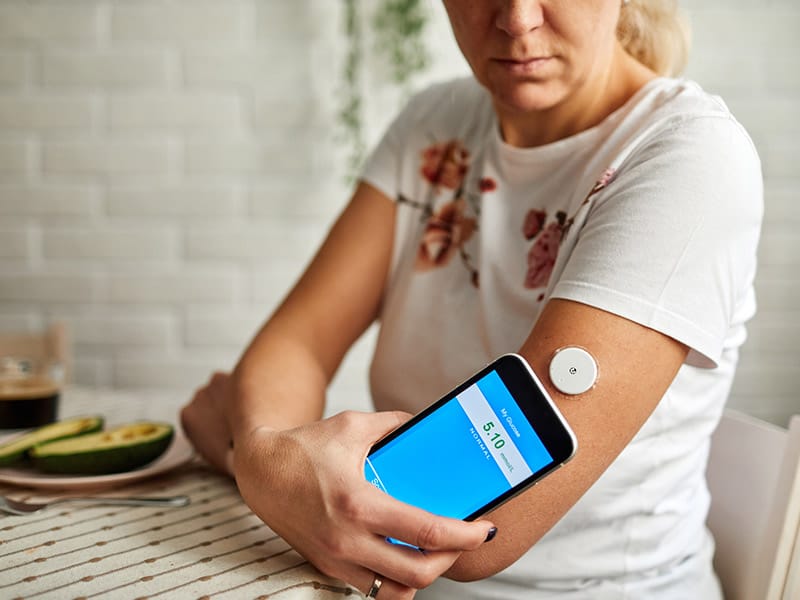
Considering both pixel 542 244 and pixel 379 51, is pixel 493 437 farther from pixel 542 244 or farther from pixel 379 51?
pixel 379 51

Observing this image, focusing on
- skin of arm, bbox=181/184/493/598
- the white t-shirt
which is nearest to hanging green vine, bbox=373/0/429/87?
the white t-shirt

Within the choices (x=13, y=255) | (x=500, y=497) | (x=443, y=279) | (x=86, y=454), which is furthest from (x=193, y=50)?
(x=500, y=497)

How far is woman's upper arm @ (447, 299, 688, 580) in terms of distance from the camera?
635 mm

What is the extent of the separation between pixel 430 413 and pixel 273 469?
138 mm

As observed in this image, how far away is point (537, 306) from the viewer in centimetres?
86

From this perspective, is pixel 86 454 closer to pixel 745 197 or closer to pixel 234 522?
pixel 234 522

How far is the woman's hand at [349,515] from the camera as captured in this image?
1.86 feet

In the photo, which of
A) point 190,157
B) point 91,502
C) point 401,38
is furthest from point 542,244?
point 190,157

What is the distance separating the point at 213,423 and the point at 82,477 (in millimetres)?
147

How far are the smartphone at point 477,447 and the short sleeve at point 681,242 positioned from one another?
0.12 meters

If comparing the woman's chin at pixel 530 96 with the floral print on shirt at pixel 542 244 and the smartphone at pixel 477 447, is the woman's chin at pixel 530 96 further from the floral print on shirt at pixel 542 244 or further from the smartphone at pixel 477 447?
the smartphone at pixel 477 447

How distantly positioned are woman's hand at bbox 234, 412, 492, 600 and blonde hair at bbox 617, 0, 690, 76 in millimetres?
548

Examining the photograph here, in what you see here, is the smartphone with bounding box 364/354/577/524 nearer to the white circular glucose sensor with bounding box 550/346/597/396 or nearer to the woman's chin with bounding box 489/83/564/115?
the white circular glucose sensor with bounding box 550/346/597/396

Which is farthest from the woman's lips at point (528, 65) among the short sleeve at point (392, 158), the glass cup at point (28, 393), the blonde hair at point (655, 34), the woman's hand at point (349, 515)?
the glass cup at point (28, 393)
